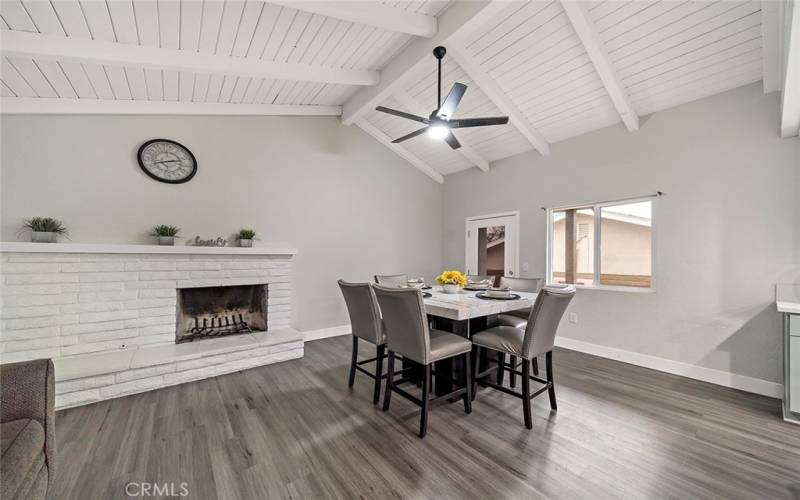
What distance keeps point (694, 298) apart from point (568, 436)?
225 cm

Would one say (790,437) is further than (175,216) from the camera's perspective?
No

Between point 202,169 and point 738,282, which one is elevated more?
point 202,169

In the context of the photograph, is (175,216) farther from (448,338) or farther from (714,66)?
(714,66)

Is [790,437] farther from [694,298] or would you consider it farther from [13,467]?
[13,467]

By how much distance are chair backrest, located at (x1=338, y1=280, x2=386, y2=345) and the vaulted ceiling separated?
6.89 ft

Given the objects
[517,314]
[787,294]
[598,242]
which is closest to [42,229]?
[517,314]

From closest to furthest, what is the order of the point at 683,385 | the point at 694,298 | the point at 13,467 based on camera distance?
the point at 13,467 → the point at 683,385 → the point at 694,298

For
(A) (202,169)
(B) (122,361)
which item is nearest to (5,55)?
(A) (202,169)

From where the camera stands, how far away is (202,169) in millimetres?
3623

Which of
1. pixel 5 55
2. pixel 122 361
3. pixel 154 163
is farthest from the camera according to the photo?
pixel 154 163

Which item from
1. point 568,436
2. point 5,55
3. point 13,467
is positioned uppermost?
point 5,55

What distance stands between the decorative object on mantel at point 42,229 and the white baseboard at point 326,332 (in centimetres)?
264

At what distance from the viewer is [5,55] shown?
7.21 feet

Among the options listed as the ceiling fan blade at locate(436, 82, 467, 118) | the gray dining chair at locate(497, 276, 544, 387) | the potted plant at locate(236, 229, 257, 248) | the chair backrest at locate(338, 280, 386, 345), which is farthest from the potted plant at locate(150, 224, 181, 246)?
the gray dining chair at locate(497, 276, 544, 387)
